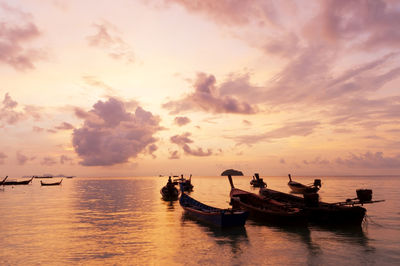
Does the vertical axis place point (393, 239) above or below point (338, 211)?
below

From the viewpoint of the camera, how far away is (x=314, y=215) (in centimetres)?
2645

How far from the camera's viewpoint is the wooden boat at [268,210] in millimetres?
24891

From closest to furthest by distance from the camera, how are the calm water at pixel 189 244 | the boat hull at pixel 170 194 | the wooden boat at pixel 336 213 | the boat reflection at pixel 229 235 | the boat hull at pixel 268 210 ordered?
the calm water at pixel 189 244
the boat reflection at pixel 229 235
the boat hull at pixel 268 210
the wooden boat at pixel 336 213
the boat hull at pixel 170 194

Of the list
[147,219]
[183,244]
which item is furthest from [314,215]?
[147,219]

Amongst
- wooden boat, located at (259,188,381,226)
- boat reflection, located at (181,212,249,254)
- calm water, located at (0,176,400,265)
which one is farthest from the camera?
wooden boat, located at (259,188,381,226)

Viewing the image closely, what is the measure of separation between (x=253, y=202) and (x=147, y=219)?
39.9 feet

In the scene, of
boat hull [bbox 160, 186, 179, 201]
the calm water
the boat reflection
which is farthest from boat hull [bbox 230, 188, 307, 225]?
boat hull [bbox 160, 186, 179, 201]

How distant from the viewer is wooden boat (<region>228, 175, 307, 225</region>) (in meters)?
24.9

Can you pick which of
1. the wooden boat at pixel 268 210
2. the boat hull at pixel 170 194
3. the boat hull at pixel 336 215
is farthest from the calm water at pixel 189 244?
the boat hull at pixel 170 194

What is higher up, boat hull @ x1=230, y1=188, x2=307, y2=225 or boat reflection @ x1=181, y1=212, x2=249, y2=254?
boat hull @ x1=230, y1=188, x2=307, y2=225

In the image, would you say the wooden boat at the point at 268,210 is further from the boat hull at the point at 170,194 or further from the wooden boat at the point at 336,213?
the boat hull at the point at 170,194

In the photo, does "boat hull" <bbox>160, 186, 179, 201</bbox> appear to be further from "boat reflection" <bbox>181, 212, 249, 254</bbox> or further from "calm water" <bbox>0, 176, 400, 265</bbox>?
"boat reflection" <bbox>181, 212, 249, 254</bbox>

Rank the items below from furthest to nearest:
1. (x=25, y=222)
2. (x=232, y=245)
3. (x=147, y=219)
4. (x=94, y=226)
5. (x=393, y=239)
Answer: (x=147, y=219), (x=25, y=222), (x=94, y=226), (x=393, y=239), (x=232, y=245)

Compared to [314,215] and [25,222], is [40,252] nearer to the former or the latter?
[25,222]
